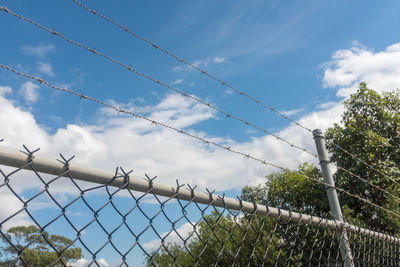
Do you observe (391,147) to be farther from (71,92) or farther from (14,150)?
(14,150)

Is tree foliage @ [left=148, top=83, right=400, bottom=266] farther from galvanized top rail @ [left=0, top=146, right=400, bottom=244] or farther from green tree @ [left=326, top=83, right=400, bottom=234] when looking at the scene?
galvanized top rail @ [left=0, top=146, right=400, bottom=244]

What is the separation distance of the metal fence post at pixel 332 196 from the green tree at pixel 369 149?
8666 millimetres

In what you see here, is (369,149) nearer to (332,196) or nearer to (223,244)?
(332,196)

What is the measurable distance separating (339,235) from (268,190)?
1223 centimetres

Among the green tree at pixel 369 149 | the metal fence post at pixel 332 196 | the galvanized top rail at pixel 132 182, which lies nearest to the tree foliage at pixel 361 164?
the green tree at pixel 369 149

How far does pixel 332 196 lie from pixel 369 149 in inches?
407

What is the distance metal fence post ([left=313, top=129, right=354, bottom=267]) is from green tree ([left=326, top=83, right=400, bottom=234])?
867 cm

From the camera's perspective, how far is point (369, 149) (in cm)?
1242

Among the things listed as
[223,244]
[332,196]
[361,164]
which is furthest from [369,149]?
[223,244]

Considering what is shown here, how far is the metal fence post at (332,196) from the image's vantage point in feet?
8.86

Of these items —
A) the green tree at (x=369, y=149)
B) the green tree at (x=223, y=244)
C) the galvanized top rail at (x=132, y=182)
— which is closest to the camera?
the galvanized top rail at (x=132, y=182)

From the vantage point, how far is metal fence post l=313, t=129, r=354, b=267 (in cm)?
270

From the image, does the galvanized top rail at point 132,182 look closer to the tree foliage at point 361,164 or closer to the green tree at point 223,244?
the green tree at point 223,244

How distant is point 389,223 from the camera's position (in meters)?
11.0
